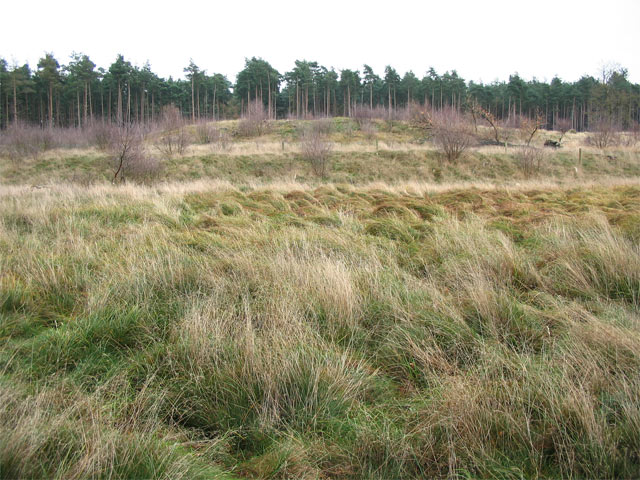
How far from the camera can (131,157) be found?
52.4 feet

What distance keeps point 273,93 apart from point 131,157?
54.1m

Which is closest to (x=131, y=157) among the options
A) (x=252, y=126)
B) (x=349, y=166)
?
(x=349, y=166)

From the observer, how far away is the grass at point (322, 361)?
1.53 metres

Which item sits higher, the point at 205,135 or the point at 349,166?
the point at 205,135

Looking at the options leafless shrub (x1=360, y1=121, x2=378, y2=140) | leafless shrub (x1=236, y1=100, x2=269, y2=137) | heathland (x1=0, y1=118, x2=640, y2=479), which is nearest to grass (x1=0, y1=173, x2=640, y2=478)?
heathland (x1=0, y1=118, x2=640, y2=479)

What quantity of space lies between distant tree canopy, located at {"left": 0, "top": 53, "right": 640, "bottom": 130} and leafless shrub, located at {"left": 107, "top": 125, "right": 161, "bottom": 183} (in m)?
36.6

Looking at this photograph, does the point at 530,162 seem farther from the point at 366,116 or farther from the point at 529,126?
the point at 366,116

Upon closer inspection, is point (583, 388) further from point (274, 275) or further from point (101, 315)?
point (101, 315)

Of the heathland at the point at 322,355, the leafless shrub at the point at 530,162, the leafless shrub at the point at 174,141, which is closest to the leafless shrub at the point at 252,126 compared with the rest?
the leafless shrub at the point at 174,141

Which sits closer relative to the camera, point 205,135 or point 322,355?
point 322,355

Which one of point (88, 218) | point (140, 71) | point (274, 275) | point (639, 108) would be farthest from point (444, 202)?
point (639, 108)

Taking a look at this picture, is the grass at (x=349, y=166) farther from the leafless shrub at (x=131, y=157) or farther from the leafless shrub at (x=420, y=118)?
the leafless shrub at (x=420, y=118)

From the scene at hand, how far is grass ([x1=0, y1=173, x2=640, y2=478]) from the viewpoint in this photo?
153 cm

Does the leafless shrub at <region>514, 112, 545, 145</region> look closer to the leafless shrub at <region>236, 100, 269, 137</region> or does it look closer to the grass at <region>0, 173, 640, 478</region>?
the leafless shrub at <region>236, 100, 269, 137</region>
